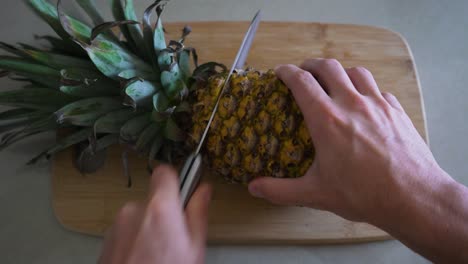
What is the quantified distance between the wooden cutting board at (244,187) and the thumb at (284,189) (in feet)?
0.57

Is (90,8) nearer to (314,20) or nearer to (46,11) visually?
(46,11)

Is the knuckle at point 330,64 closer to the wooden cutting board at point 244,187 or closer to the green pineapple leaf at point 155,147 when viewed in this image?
the wooden cutting board at point 244,187

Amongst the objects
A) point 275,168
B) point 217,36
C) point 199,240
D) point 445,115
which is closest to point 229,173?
point 275,168

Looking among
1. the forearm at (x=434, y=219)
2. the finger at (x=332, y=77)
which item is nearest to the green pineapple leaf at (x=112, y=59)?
the finger at (x=332, y=77)

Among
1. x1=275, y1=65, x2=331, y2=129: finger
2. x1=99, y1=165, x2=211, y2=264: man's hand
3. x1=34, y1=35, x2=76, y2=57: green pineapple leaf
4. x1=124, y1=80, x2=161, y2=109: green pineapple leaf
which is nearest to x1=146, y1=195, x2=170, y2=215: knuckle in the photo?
x1=99, y1=165, x2=211, y2=264: man's hand

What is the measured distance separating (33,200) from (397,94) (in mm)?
975

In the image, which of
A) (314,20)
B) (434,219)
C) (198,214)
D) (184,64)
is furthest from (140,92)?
(314,20)

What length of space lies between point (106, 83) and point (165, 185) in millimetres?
289

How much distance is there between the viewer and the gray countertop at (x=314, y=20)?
3.06 ft

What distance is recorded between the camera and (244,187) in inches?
37.3

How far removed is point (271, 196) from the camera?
75cm

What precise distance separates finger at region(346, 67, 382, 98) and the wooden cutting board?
24 centimetres

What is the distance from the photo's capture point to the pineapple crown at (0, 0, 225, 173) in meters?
0.74

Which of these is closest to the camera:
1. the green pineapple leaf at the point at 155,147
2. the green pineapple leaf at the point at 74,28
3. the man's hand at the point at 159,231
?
the man's hand at the point at 159,231
